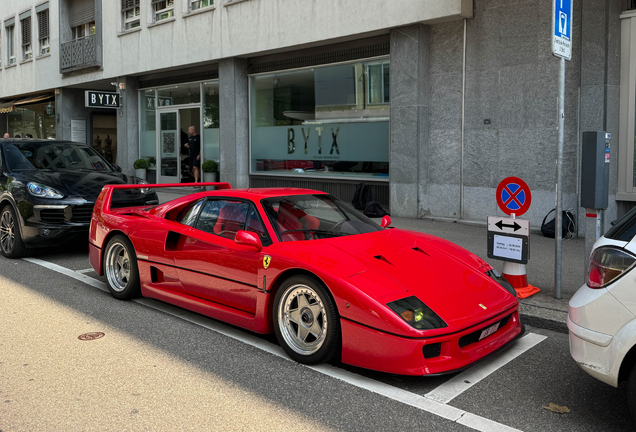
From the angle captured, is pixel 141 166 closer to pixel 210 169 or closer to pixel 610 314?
pixel 210 169

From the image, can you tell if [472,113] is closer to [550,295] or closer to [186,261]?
[550,295]

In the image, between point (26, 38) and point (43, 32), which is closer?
point (43, 32)

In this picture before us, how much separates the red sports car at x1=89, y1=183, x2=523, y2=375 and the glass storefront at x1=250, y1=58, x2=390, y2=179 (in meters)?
8.02

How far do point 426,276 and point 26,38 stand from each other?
2797cm

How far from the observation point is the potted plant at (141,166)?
2050 centimetres

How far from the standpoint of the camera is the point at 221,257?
496 centimetres

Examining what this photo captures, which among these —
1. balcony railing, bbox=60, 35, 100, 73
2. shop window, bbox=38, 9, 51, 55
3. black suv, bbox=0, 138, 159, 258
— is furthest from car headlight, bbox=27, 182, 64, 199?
shop window, bbox=38, 9, 51, 55

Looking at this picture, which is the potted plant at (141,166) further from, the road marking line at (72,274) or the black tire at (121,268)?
the black tire at (121,268)

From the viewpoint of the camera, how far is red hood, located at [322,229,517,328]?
3.99 metres

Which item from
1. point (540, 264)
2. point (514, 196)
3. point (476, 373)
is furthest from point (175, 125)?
point (476, 373)

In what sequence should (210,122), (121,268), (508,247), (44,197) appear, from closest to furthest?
1. (508,247)
2. (121,268)
3. (44,197)
4. (210,122)

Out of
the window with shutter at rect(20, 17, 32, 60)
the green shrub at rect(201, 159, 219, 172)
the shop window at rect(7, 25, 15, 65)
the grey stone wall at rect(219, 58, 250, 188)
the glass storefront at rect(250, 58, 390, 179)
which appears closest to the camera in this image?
the glass storefront at rect(250, 58, 390, 179)

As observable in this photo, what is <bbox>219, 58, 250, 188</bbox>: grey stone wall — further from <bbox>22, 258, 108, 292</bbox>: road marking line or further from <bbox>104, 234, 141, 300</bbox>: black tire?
<bbox>104, 234, 141, 300</bbox>: black tire

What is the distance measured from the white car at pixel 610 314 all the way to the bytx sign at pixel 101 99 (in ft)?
62.5
